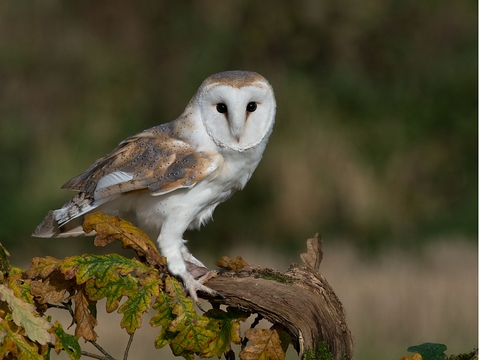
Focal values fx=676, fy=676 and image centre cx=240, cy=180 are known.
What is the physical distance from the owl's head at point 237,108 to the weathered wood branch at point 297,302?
1.16 ft

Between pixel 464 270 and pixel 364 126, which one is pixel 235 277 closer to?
pixel 464 270

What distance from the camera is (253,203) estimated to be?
5.78m

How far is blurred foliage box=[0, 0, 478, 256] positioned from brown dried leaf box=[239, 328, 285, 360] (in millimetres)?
4086

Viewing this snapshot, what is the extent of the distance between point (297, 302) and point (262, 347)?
135 mm

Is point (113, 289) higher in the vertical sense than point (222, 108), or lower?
lower

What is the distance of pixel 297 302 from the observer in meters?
1.48

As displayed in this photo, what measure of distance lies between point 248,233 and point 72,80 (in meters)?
Result: 2.10

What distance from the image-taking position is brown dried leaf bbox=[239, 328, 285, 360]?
140 centimetres

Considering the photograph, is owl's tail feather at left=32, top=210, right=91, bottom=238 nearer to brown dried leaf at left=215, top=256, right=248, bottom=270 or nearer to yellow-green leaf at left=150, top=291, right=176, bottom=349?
brown dried leaf at left=215, top=256, right=248, bottom=270

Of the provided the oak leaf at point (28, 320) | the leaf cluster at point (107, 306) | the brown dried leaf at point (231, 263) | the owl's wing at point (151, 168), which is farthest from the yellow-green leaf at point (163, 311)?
the owl's wing at point (151, 168)

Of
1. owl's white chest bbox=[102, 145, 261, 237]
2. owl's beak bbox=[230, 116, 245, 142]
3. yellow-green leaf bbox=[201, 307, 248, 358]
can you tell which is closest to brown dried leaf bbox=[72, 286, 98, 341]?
yellow-green leaf bbox=[201, 307, 248, 358]

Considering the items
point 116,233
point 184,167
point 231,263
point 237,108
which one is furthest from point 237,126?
point 116,233

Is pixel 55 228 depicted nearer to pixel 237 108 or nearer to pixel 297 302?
pixel 237 108

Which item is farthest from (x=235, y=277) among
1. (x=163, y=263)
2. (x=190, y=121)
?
(x=190, y=121)
